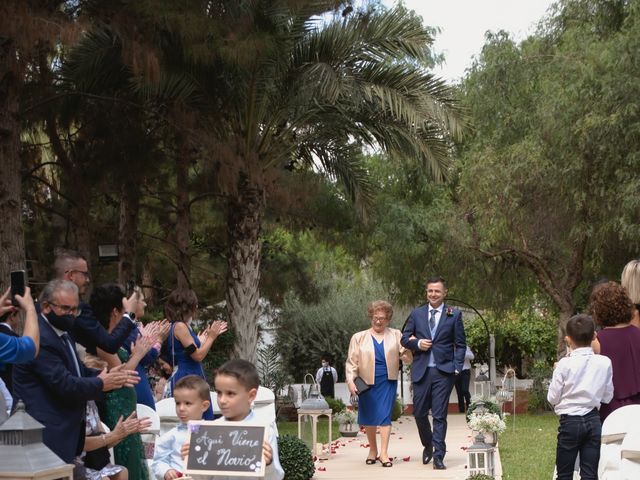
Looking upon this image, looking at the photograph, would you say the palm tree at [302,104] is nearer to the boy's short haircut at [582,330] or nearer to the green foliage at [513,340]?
the boy's short haircut at [582,330]

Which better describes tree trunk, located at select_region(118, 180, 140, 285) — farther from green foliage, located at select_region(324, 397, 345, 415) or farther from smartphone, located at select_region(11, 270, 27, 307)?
smartphone, located at select_region(11, 270, 27, 307)

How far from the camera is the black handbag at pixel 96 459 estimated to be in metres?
6.85

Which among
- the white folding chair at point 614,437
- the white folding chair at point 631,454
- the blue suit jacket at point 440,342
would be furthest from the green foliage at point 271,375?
the white folding chair at point 631,454

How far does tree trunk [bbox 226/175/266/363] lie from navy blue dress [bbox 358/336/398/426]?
5.95 metres

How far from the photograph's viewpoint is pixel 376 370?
12477 mm

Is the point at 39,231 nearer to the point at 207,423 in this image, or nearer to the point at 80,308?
the point at 80,308

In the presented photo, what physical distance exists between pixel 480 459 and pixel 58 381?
16.8 ft

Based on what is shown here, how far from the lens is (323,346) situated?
31625 mm

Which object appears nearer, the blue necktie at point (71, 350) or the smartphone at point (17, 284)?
the smartphone at point (17, 284)

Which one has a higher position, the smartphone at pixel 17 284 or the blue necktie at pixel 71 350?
the smartphone at pixel 17 284

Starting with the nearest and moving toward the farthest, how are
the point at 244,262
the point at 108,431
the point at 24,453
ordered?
the point at 24,453 → the point at 108,431 → the point at 244,262

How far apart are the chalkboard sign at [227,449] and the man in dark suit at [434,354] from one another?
21.4ft

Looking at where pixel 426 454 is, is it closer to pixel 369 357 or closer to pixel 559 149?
pixel 369 357

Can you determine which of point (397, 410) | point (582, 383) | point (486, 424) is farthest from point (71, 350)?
point (397, 410)
